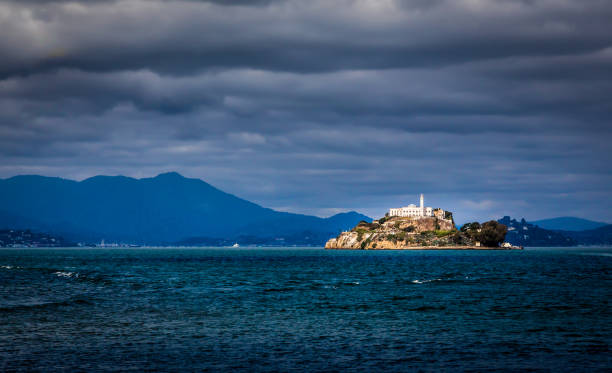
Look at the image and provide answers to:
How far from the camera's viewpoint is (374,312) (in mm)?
67688

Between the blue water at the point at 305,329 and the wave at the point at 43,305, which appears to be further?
the wave at the point at 43,305

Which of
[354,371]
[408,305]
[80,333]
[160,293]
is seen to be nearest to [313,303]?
[408,305]

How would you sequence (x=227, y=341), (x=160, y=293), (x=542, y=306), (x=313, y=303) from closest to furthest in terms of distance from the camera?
(x=227, y=341) → (x=542, y=306) → (x=313, y=303) → (x=160, y=293)

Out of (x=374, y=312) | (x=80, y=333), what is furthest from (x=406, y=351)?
(x=80, y=333)

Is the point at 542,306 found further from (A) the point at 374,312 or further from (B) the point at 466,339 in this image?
(B) the point at 466,339

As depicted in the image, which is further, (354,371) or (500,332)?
(500,332)

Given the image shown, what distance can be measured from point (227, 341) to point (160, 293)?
4422cm

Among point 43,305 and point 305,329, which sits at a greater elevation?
point 43,305

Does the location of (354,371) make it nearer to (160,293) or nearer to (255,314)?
(255,314)

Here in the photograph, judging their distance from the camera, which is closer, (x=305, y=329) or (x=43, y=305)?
(x=305, y=329)

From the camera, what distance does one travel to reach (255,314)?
6625 cm

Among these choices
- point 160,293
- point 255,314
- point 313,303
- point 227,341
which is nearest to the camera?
point 227,341

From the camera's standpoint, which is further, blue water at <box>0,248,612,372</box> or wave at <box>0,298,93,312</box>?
wave at <box>0,298,93,312</box>

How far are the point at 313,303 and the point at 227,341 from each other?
2997cm
